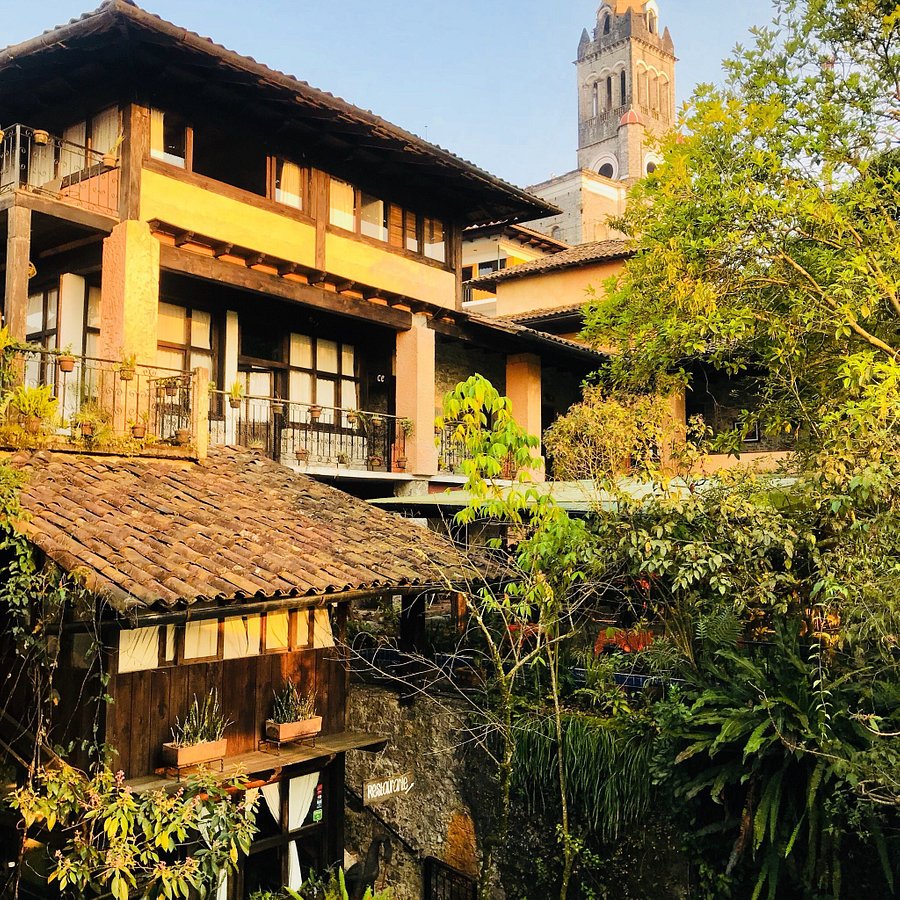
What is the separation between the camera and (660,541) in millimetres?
9672

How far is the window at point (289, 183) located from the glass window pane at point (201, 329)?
7.90ft

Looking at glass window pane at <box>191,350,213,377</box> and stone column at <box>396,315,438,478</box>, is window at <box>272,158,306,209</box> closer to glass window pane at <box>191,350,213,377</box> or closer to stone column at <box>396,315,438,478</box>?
glass window pane at <box>191,350,213,377</box>

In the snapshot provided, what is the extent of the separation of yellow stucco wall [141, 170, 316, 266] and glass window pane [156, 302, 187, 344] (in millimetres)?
1871

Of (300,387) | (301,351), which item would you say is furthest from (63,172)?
(300,387)

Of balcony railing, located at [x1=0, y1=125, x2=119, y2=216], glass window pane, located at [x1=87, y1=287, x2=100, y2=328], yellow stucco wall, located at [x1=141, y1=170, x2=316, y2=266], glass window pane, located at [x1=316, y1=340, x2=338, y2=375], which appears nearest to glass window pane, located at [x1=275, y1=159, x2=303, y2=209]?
yellow stucco wall, located at [x1=141, y1=170, x2=316, y2=266]

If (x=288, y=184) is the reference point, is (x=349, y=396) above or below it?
below

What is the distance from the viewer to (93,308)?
13820 mm

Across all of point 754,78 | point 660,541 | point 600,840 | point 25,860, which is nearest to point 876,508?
point 660,541

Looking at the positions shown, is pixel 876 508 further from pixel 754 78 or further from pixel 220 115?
pixel 220 115

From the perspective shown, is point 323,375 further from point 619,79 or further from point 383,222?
point 619,79

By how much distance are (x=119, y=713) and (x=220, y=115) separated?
968 cm

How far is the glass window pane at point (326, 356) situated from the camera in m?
17.0

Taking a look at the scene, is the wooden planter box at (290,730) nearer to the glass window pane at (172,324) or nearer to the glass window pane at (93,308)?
the glass window pane at (172,324)

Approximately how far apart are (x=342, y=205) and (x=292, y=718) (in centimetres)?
987
